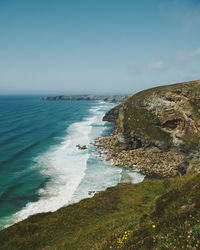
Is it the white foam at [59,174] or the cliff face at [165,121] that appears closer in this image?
the white foam at [59,174]

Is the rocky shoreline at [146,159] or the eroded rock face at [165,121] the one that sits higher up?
the eroded rock face at [165,121]

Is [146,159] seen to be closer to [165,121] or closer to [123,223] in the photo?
[165,121]

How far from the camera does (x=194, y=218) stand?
700cm

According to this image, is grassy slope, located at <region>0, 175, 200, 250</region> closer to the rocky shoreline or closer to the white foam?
the white foam

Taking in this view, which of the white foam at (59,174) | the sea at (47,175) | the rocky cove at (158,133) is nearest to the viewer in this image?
the white foam at (59,174)

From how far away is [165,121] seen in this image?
5512 centimetres

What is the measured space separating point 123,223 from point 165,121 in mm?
45319

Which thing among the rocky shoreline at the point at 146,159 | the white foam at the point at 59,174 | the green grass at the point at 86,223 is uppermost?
the green grass at the point at 86,223

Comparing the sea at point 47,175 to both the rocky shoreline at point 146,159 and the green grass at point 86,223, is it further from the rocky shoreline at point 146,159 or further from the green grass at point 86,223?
the green grass at point 86,223

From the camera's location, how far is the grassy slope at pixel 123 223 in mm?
7141

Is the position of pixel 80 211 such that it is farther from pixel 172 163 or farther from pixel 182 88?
pixel 182 88

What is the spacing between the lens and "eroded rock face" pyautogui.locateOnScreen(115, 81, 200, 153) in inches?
1903

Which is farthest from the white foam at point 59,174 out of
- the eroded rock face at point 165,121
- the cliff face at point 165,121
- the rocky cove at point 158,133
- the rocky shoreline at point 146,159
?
the eroded rock face at point 165,121

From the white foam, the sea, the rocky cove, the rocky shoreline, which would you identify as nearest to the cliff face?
the rocky cove
